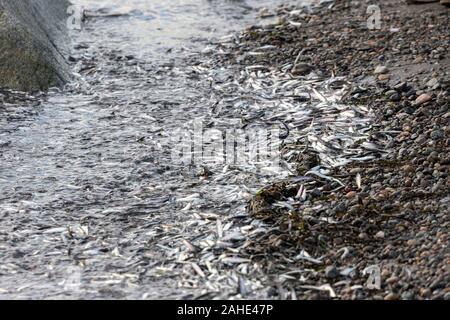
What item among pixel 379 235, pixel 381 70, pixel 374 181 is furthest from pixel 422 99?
pixel 379 235

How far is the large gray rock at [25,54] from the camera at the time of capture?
7.95m

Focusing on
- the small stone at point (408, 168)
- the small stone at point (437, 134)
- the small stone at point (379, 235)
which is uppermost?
the small stone at point (437, 134)

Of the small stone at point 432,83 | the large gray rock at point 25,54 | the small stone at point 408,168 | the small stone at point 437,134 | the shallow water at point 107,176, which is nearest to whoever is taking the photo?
the shallow water at point 107,176

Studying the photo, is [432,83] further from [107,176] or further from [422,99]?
[107,176]

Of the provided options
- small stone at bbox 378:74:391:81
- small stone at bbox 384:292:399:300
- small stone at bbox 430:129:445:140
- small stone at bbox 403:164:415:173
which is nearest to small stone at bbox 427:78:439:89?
small stone at bbox 378:74:391:81

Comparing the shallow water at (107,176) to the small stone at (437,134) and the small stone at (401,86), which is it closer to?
the small stone at (437,134)

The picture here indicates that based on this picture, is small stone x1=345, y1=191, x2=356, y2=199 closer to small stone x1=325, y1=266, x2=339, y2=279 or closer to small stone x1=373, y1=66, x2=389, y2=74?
small stone x1=325, y1=266, x2=339, y2=279

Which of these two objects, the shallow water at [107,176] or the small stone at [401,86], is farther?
the small stone at [401,86]

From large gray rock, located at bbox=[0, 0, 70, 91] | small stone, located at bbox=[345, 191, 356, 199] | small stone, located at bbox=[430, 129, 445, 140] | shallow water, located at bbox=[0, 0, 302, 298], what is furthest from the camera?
large gray rock, located at bbox=[0, 0, 70, 91]

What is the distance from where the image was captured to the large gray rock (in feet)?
26.1

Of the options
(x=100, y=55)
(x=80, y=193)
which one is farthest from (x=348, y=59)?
(x=80, y=193)

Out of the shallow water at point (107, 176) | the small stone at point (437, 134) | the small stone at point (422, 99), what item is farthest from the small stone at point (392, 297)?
the small stone at point (422, 99)

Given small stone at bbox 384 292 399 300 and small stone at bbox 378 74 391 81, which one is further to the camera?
small stone at bbox 378 74 391 81

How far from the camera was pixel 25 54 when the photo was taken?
8.00 metres
